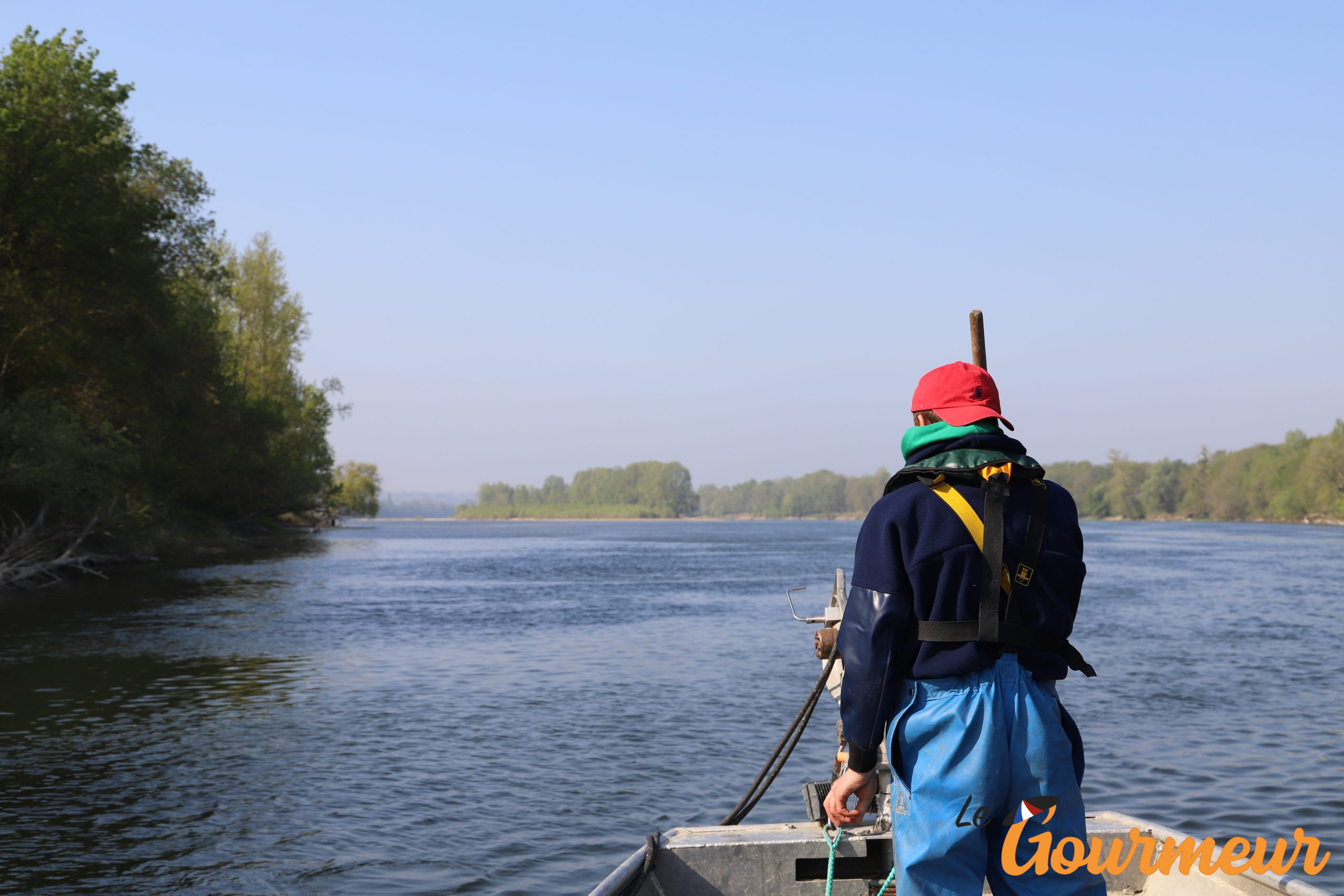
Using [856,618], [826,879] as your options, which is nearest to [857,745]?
[856,618]

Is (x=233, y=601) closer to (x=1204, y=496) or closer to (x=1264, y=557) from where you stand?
(x=1264, y=557)

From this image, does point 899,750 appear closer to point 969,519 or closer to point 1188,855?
point 969,519

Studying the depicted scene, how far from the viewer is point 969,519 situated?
3.45 meters

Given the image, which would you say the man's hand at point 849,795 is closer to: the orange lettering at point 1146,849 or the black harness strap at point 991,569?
the black harness strap at point 991,569

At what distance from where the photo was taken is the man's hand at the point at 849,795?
372cm

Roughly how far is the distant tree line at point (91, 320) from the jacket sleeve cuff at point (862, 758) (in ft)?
111

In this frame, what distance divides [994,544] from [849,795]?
3.57ft

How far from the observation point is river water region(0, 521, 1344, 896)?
9.57 metres

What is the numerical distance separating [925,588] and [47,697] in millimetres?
16985

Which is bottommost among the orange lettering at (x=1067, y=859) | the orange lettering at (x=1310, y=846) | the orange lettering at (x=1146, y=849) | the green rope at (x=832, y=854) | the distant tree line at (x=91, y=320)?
the orange lettering at (x=1310, y=846)

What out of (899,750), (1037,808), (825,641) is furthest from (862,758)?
(825,641)

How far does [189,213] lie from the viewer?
1799 inches

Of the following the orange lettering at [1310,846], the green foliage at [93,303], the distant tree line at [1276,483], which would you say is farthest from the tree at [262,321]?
the distant tree line at [1276,483]

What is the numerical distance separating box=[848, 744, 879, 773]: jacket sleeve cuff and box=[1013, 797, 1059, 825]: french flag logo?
1.60ft
